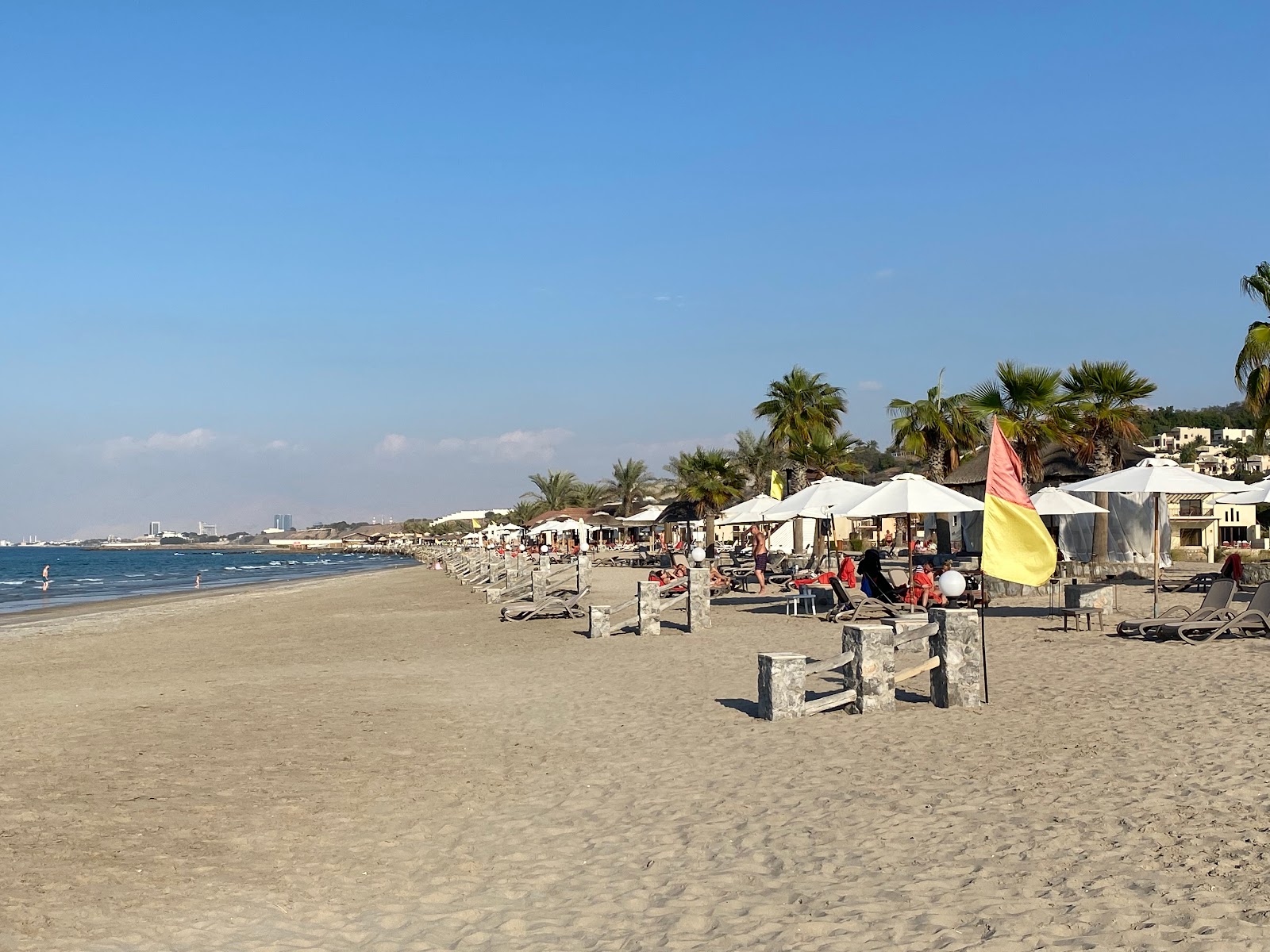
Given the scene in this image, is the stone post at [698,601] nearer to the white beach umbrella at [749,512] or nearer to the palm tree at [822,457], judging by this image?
the white beach umbrella at [749,512]

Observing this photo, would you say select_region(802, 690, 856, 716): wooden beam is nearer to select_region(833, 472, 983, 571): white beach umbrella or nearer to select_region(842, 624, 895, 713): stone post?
select_region(842, 624, 895, 713): stone post

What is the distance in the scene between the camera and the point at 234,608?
2969 cm

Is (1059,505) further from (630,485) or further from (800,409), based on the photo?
(630,485)

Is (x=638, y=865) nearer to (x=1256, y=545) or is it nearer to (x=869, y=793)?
(x=869, y=793)

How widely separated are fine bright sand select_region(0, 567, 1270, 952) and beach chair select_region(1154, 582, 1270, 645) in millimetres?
413

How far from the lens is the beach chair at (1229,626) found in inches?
484

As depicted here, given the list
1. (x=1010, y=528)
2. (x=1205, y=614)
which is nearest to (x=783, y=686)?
(x=1010, y=528)

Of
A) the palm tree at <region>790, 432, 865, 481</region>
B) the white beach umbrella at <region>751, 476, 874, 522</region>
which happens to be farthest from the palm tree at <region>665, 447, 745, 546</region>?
the white beach umbrella at <region>751, 476, 874, 522</region>

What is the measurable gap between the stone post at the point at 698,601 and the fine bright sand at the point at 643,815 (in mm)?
4174

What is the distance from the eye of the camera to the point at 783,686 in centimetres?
866

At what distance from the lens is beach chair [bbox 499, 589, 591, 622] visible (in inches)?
755

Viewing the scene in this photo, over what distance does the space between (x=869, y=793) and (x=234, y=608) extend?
26570 mm

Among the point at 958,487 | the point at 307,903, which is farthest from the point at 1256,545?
the point at 307,903

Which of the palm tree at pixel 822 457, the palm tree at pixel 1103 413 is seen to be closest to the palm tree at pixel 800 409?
the palm tree at pixel 822 457
